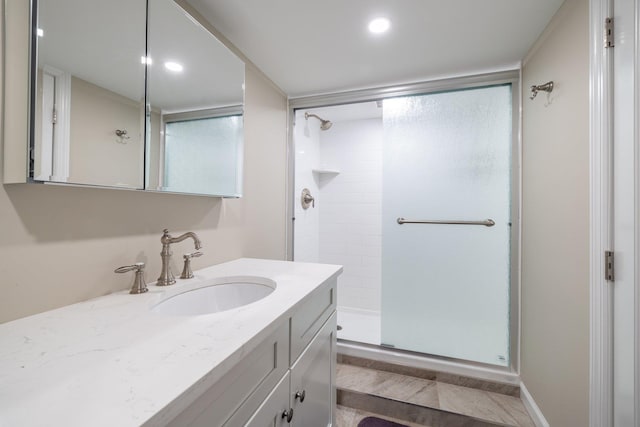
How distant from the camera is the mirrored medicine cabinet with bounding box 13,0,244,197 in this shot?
70cm

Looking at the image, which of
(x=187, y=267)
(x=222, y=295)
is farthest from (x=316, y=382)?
(x=187, y=267)

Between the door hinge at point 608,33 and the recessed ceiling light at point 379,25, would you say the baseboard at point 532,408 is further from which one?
the recessed ceiling light at point 379,25

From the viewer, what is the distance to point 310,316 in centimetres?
99

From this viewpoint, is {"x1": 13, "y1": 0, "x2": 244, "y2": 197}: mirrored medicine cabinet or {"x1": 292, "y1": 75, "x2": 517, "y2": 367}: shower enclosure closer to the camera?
{"x1": 13, "y1": 0, "x2": 244, "y2": 197}: mirrored medicine cabinet

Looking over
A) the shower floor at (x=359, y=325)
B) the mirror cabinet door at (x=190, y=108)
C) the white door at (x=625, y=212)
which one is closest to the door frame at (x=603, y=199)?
the white door at (x=625, y=212)

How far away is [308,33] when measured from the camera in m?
1.39

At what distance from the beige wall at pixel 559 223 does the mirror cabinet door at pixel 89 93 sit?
5.37ft

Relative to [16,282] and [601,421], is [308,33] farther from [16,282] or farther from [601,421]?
[601,421]

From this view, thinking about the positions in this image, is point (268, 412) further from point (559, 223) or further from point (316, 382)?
point (559, 223)

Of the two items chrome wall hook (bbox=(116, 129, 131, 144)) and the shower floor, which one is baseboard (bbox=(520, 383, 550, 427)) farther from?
chrome wall hook (bbox=(116, 129, 131, 144))

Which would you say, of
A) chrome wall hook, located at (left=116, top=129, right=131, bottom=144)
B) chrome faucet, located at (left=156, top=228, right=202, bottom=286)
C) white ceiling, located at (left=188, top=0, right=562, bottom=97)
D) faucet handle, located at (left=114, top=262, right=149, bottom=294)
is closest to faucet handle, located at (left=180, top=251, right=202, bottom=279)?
chrome faucet, located at (left=156, top=228, right=202, bottom=286)

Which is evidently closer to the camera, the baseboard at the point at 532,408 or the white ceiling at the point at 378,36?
the white ceiling at the point at 378,36

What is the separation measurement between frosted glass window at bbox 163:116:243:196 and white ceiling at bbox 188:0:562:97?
48cm

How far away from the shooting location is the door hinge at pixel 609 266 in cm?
90
